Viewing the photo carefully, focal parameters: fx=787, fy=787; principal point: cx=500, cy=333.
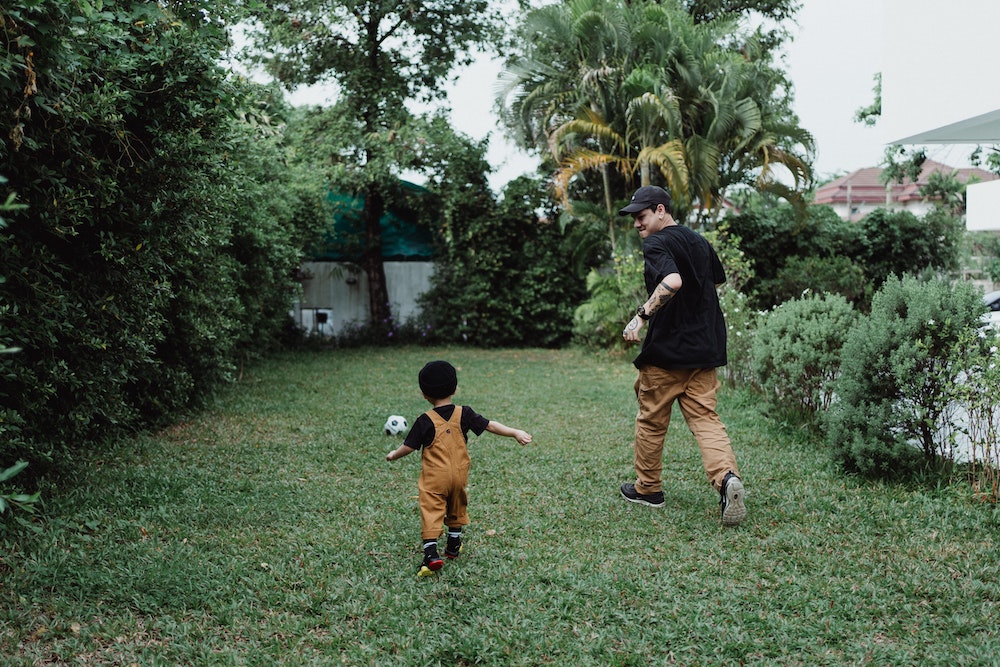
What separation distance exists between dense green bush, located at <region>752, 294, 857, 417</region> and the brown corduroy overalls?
3.36m

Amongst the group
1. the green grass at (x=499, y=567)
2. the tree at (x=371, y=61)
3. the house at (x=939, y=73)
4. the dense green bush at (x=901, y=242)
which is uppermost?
the tree at (x=371, y=61)

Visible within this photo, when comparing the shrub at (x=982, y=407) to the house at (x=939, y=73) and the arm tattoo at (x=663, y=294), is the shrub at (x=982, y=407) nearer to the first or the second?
the arm tattoo at (x=663, y=294)

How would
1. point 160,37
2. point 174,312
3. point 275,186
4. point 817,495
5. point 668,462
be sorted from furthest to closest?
1. point 275,186
2. point 174,312
3. point 668,462
4. point 817,495
5. point 160,37

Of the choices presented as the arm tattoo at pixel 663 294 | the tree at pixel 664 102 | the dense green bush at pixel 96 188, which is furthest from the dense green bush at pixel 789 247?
the dense green bush at pixel 96 188

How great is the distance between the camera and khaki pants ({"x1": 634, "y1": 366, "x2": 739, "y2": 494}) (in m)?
4.64

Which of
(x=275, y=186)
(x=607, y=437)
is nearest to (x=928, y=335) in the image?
(x=607, y=437)

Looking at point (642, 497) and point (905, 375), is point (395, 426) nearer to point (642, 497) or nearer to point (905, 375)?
point (642, 497)

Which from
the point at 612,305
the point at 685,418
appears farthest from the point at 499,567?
the point at 612,305

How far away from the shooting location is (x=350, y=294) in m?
16.4

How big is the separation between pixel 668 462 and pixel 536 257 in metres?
9.86

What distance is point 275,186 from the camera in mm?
9844

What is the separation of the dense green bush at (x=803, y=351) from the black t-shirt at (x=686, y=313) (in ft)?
5.81

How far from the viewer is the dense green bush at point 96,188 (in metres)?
3.56

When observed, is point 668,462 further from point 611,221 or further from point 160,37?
point 611,221
